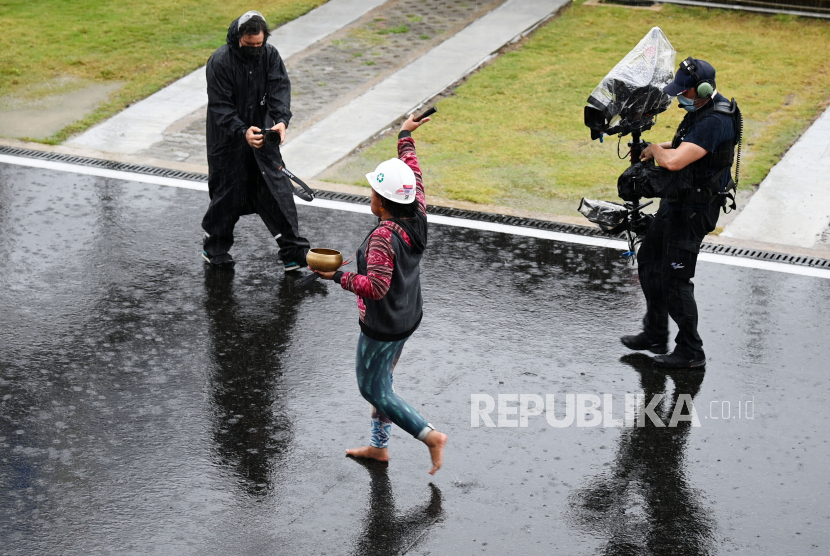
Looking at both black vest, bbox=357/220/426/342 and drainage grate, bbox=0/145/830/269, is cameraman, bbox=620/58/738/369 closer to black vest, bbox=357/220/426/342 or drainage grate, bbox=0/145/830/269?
drainage grate, bbox=0/145/830/269

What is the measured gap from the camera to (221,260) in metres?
7.88

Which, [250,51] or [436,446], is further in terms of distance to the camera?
[250,51]

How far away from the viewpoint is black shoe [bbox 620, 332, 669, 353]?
6715 millimetres

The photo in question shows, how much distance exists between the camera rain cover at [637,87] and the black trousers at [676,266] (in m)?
0.59

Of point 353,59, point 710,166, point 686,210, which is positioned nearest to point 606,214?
point 686,210

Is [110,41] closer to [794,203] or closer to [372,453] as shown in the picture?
[794,203]

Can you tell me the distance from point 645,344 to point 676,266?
618 millimetres

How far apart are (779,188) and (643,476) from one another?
490 cm

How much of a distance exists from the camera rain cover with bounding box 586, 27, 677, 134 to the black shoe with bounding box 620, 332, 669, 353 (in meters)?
1.35

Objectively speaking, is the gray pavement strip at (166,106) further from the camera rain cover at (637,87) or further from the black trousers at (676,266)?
the black trousers at (676,266)

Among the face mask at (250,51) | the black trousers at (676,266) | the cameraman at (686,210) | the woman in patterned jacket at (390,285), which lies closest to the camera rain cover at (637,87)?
the cameraman at (686,210)

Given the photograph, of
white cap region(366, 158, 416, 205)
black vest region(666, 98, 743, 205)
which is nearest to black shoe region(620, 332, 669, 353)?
black vest region(666, 98, 743, 205)

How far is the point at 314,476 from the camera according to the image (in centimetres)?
549

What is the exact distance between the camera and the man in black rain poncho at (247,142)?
7445 millimetres
